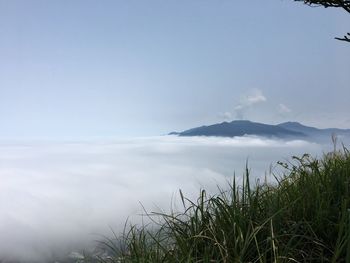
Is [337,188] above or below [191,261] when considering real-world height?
above

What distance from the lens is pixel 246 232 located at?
17.4ft

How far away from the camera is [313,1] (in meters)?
11.4

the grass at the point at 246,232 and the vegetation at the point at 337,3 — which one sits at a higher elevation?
the vegetation at the point at 337,3

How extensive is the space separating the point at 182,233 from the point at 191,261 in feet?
2.02

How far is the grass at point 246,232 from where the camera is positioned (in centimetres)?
507

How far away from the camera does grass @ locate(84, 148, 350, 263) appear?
5074 mm

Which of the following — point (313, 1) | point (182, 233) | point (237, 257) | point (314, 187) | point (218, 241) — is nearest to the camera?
point (237, 257)

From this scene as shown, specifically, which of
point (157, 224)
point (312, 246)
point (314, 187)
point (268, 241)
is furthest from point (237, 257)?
point (314, 187)

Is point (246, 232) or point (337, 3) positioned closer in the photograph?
point (246, 232)

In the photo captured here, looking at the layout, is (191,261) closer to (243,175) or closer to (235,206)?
(235,206)

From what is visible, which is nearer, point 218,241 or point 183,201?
point 218,241

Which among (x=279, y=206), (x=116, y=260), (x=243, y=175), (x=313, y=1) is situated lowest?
(x=116, y=260)

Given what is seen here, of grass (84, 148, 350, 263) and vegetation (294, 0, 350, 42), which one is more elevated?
vegetation (294, 0, 350, 42)

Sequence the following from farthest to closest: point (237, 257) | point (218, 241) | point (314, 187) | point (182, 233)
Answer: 1. point (314, 187)
2. point (182, 233)
3. point (218, 241)
4. point (237, 257)
